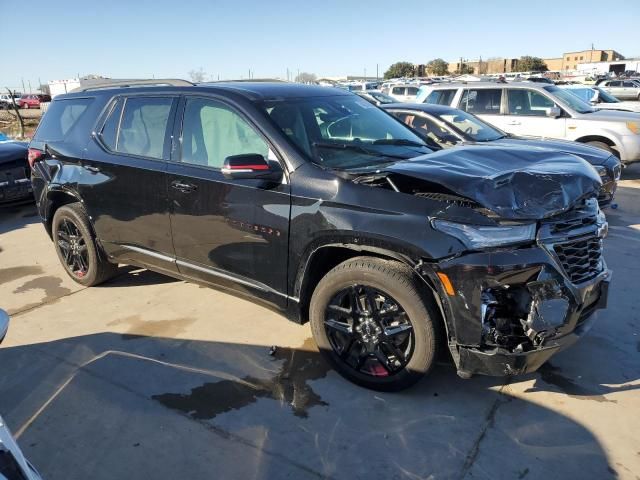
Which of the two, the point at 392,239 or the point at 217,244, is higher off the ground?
the point at 392,239

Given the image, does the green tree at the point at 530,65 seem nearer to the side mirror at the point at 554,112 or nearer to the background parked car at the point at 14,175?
the side mirror at the point at 554,112

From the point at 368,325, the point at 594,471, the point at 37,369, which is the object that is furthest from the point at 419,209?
the point at 37,369

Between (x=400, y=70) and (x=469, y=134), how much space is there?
7731 centimetres

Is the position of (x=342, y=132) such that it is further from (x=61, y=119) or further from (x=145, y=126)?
(x=61, y=119)

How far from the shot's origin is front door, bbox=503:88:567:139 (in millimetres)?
9766

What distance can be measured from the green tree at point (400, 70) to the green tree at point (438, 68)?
2961mm

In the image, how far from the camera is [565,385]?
3.27 m

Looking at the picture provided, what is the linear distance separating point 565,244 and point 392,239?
94 centimetres

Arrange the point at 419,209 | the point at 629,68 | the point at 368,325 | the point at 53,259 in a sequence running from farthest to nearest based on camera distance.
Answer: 1. the point at 629,68
2. the point at 53,259
3. the point at 368,325
4. the point at 419,209

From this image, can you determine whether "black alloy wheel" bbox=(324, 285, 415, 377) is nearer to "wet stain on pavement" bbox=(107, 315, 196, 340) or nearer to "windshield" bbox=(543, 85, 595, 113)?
"wet stain on pavement" bbox=(107, 315, 196, 340)

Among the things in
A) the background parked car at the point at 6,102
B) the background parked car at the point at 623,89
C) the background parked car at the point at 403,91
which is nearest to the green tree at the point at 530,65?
the background parked car at the point at 623,89

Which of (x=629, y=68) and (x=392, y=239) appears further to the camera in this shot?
(x=629, y=68)

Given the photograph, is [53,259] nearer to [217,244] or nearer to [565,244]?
[217,244]

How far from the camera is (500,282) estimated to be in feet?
8.73
